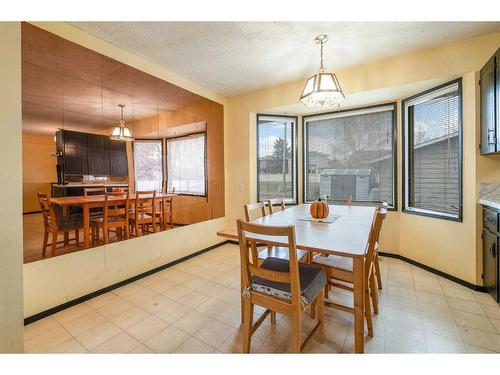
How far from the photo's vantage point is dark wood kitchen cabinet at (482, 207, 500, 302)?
2.09 meters

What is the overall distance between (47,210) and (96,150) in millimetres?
721

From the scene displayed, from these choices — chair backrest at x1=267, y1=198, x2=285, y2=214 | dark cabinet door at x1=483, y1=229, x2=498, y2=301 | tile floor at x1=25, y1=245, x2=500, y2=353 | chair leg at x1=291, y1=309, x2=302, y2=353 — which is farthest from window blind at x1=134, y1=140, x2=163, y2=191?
dark cabinet door at x1=483, y1=229, x2=498, y2=301

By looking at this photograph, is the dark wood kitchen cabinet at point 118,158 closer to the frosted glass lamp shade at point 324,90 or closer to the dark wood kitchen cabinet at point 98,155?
the dark wood kitchen cabinet at point 98,155

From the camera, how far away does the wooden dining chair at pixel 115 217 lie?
2406mm

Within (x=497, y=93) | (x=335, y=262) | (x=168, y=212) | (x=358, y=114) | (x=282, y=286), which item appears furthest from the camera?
(x=358, y=114)

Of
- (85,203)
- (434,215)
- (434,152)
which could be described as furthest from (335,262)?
(85,203)

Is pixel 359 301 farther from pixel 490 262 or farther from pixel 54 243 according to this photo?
pixel 54 243

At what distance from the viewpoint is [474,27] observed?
2.22 meters

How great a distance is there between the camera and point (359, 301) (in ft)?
4.73

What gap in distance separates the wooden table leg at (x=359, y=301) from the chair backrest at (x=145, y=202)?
2.42 m

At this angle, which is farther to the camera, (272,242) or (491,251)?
(491,251)
